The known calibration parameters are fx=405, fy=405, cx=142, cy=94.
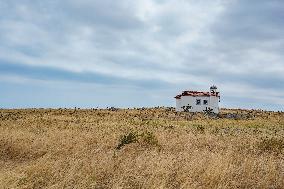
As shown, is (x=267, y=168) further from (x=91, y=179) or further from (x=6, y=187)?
(x=6, y=187)

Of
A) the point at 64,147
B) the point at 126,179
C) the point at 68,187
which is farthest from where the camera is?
the point at 64,147

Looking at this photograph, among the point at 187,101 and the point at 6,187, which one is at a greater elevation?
the point at 187,101

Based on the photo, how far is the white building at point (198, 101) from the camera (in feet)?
246

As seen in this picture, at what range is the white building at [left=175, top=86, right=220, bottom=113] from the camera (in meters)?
74.9

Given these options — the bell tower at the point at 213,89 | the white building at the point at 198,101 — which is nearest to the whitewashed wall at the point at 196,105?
the white building at the point at 198,101

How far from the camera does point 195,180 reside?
880 cm

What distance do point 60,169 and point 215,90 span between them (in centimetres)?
7051

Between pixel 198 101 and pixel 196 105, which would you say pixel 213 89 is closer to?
pixel 198 101

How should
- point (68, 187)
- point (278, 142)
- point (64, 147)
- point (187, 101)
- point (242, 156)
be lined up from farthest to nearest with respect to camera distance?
point (187, 101) < point (278, 142) < point (64, 147) < point (242, 156) < point (68, 187)

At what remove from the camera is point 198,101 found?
247 feet

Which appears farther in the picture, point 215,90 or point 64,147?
point 215,90

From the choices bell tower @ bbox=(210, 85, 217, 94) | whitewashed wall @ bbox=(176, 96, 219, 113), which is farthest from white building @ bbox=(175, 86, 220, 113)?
bell tower @ bbox=(210, 85, 217, 94)

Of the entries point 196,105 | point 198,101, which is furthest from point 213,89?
point 196,105

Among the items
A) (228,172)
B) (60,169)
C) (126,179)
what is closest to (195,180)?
(228,172)
